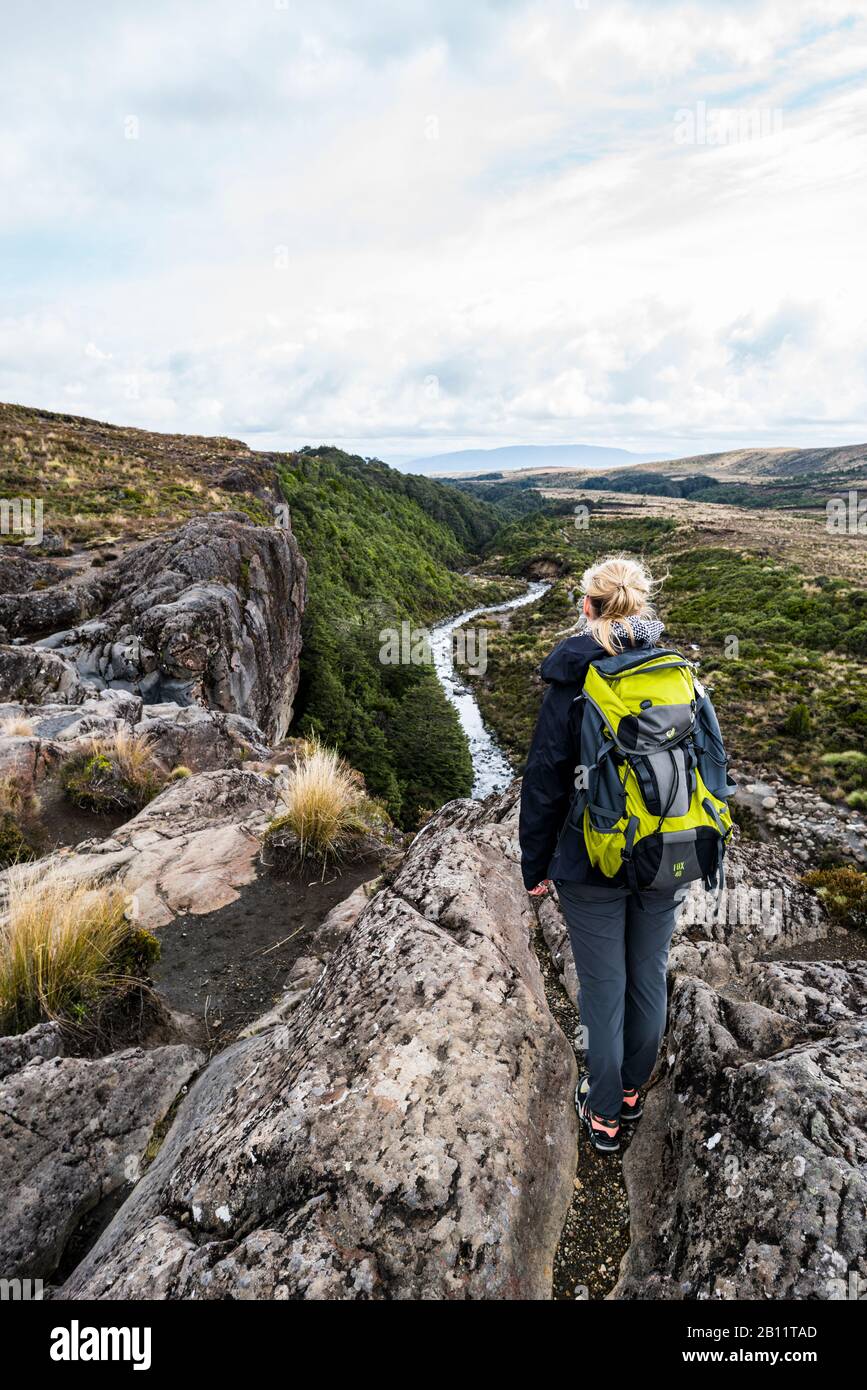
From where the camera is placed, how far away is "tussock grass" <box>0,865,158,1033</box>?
4266 millimetres

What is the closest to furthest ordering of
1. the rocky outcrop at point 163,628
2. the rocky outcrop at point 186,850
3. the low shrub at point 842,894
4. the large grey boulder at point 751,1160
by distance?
the large grey boulder at point 751,1160 → the low shrub at point 842,894 → the rocky outcrop at point 186,850 → the rocky outcrop at point 163,628

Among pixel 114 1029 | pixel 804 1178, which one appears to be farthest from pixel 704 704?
pixel 114 1029

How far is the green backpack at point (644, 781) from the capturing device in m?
2.85

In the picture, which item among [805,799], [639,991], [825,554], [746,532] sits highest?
[746,532]

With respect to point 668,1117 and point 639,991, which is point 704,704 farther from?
point 668,1117

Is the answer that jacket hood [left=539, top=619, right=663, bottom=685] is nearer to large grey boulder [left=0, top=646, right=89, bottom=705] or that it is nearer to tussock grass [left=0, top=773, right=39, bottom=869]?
tussock grass [left=0, top=773, right=39, bottom=869]

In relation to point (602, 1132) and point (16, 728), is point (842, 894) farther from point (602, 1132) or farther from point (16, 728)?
point (16, 728)

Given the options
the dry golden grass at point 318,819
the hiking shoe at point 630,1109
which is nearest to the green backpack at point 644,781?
the hiking shoe at point 630,1109

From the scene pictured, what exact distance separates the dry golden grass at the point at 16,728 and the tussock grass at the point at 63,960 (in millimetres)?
5938

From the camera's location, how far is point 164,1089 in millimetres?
4109

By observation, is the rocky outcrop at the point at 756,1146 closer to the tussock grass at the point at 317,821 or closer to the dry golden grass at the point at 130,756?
the tussock grass at the point at 317,821

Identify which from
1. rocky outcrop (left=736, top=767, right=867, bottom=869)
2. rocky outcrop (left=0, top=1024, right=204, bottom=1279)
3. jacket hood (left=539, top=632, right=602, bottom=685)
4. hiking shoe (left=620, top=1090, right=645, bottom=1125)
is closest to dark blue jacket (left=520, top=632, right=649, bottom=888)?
jacket hood (left=539, top=632, right=602, bottom=685)
